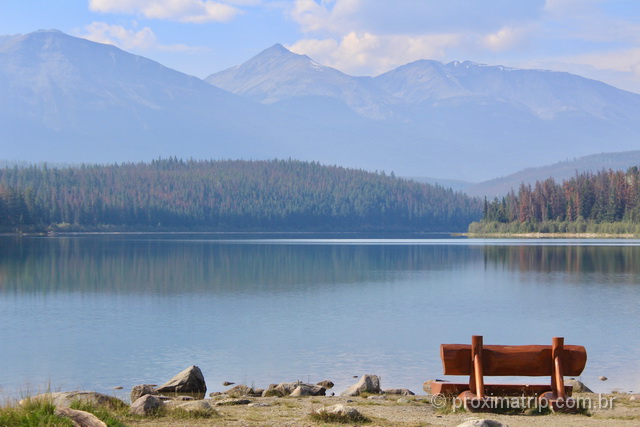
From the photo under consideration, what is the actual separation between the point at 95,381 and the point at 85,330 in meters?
12.5

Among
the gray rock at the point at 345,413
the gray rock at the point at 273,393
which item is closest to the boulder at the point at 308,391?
the gray rock at the point at 273,393

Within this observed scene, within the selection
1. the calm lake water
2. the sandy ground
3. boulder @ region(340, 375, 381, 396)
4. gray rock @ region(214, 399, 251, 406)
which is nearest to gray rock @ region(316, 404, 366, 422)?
the sandy ground

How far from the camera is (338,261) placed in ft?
315

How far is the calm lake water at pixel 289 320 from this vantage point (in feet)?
97.6

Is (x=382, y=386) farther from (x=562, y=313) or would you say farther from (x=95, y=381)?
(x=562, y=313)

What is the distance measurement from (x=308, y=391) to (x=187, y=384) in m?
3.57

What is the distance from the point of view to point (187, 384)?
2495 cm

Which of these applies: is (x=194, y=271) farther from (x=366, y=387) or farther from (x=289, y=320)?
(x=366, y=387)

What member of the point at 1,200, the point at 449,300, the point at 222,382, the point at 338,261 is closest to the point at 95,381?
the point at 222,382

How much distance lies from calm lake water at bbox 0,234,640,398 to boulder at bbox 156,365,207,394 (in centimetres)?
131

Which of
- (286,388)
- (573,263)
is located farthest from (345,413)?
(573,263)

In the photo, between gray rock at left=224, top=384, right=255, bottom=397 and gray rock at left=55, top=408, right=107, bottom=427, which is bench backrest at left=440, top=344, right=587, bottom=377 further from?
gray rock at left=224, top=384, right=255, bottom=397

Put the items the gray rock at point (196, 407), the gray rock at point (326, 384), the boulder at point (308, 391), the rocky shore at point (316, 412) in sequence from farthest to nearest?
the gray rock at point (326, 384) < the boulder at point (308, 391) < the gray rock at point (196, 407) < the rocky shore at point (316, 412)

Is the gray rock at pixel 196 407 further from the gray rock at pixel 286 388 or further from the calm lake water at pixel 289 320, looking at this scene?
the calm lake water at pixel 289 320
